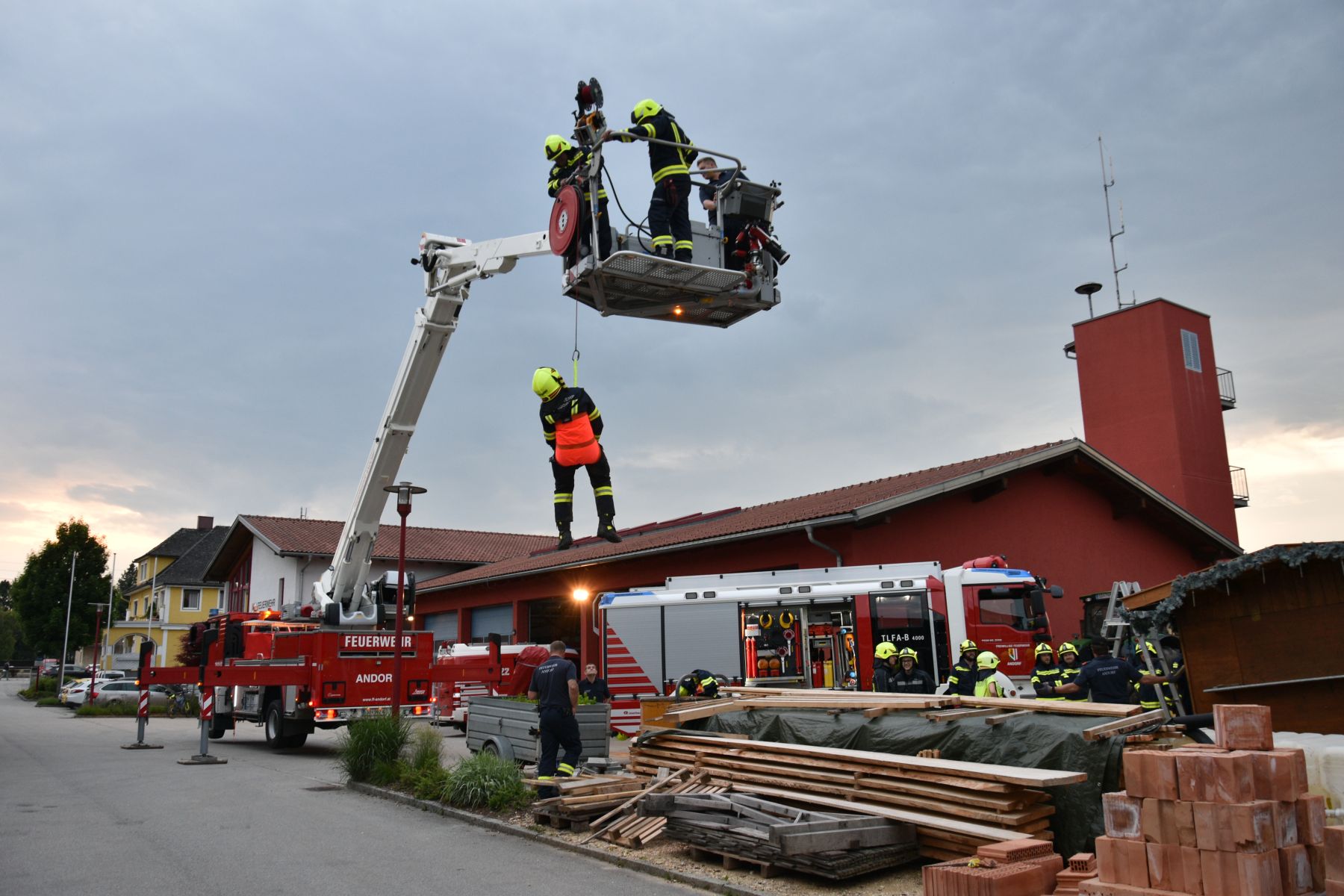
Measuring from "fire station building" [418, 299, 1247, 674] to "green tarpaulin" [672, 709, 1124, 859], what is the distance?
781 cm

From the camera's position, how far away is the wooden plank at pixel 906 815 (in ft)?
22.4

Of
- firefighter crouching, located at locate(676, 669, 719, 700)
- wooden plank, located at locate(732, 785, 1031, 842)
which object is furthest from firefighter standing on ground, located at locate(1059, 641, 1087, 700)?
firefighter crouching, located at locate(676, 669, 719, 700)

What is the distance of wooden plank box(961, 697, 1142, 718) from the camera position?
7539 millimetres

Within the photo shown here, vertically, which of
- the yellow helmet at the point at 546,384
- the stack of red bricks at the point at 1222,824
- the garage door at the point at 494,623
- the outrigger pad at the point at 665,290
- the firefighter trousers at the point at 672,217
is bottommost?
the stack of red bricks at the point at 1222,824

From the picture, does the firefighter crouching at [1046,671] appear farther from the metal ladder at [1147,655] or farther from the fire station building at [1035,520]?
the fire station building at [1035,520]

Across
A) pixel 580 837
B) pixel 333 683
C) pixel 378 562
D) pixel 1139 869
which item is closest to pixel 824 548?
pixel 333 683

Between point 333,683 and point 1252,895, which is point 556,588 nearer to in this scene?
point 333,683

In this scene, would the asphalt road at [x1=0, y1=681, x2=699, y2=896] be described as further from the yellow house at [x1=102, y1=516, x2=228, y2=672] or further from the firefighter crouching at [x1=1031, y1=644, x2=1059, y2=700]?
the yellow house at [x1=102, y1=516, x2=228, y2=672]

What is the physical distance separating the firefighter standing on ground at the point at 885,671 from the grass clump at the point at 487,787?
478cm

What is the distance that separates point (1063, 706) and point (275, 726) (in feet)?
49.2

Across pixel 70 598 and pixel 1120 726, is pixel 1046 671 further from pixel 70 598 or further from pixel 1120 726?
pixel 70 598

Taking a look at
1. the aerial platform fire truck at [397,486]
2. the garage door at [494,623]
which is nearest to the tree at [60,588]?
the garage door at [494,623]

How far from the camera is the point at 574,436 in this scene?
943 centimetres

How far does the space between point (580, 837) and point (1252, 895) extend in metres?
5.71
